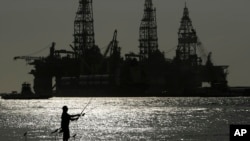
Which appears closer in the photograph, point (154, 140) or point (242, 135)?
point (242, 135)

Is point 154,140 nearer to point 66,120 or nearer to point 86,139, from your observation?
point 86,139

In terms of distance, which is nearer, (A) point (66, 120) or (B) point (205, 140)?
(A) point (66, 120)

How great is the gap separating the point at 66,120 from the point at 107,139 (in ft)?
59.2

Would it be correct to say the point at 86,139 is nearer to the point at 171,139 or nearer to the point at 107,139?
the point at 107,139

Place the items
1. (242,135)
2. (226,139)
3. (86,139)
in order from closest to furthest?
(242,135)
(226,139)
(86,139)

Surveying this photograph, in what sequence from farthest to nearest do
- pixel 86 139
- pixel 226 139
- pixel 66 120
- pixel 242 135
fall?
1. pixel 86 139
2. pixel 226 139
3. pixel 66 120
4. pixel 242 135

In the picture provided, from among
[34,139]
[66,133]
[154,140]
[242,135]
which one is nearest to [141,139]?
[154,140]

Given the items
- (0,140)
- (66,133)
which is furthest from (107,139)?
(66,133)

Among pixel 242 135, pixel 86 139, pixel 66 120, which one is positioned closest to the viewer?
pixel 242 135

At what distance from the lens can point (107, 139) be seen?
45031 mm

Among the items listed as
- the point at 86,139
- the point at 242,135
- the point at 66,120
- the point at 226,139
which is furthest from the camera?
the point at 86,139

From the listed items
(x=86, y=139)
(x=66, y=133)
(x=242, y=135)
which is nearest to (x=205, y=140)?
(x=86, y=139)

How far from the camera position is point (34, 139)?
146 feet

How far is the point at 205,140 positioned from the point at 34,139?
12.2 metres
